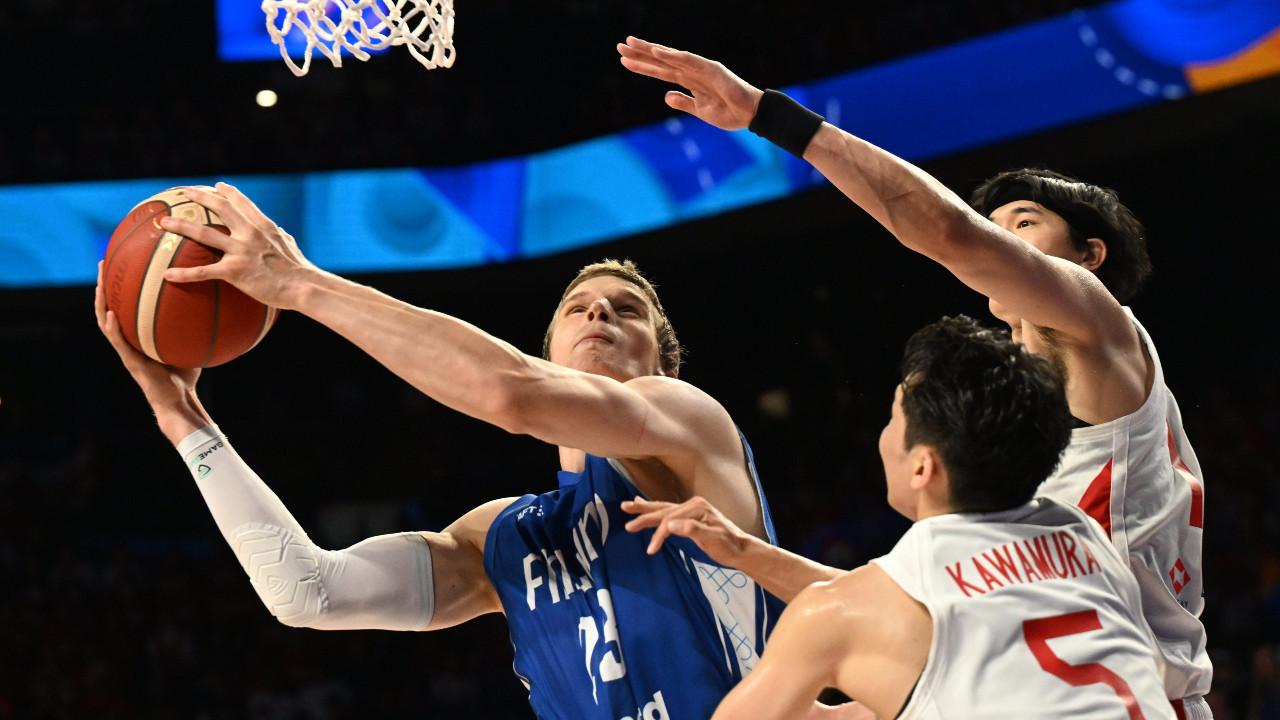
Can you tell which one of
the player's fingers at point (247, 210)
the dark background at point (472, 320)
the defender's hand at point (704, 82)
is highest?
the defender's hand at point (704, 82)

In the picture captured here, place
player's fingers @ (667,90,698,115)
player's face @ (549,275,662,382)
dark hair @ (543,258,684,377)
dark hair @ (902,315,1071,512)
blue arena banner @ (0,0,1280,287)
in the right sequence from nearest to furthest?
dark hair @ (902,315,1071,512), player's fingers @ (667,90,698,115), player's face @ (549,275,662,382), dark hair @ (543,258,684,377), blue arena banner @ (0,0,1280,287)

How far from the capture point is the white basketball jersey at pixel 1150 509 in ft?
8.73

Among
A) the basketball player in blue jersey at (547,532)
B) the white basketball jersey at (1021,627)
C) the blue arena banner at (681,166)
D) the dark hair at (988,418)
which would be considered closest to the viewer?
the white basketball jersey at (1021,627)

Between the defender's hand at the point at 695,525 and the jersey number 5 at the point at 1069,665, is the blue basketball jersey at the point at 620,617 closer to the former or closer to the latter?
the defender's hand at the point at 695,525

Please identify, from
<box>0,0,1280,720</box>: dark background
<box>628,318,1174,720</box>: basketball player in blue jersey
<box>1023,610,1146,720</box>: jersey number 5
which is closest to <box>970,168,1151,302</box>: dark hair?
<box>628,318,1174,720</box>: basketball player in blue jersey

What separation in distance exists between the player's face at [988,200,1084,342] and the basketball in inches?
72.4

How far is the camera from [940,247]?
2.54 metres

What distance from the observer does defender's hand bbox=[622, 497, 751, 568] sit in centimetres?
230

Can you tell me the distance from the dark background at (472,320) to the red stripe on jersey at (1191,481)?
3.84 m

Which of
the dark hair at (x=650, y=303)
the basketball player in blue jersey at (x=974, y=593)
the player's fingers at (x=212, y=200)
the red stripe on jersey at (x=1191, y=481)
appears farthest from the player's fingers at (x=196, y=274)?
the red stripe on jersey at (x=1191, y=481)

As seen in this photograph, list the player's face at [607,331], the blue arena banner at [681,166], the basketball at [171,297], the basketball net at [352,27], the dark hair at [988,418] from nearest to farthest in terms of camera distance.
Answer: the dark hair at [988,418]
the basketball at [171,297]
the basketball net at [352,27]
the player's face at [607,331]
the blue arena banner at [681,166]

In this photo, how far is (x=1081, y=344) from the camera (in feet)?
8.66

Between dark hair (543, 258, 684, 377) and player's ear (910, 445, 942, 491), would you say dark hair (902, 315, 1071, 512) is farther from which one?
dark hair (543, 258, 684, 377)

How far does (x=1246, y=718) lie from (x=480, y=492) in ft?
25.0
